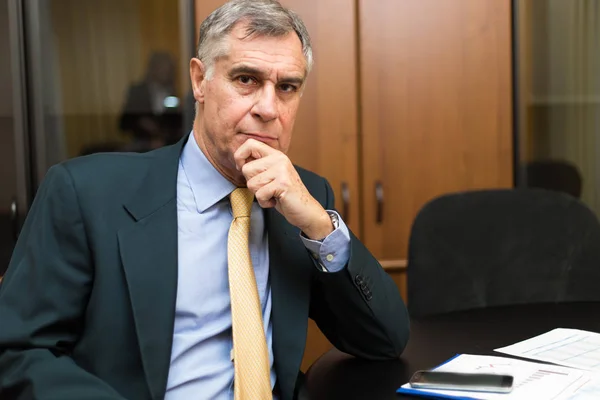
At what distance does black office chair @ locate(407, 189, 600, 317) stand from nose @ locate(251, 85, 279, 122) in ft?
2.40

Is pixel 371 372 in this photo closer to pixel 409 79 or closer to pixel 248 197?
pixel 248 197

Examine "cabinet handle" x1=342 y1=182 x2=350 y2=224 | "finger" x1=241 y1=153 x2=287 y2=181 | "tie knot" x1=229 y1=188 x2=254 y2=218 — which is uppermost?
"finger" x1=241 y1=153 x2=287 y2=181

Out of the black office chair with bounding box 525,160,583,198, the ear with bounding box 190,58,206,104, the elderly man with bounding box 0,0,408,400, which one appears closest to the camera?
the elderly man with bounding box 0,0,408,400

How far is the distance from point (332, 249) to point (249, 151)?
9.6 inches

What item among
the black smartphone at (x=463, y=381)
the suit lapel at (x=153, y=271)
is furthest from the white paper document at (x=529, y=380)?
the suit lapel at (x=153, y=271)

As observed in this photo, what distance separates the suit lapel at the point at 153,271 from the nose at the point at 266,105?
0.22 m

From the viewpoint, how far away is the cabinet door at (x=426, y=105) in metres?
2.59

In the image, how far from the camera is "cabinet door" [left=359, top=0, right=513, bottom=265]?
8.51 ft

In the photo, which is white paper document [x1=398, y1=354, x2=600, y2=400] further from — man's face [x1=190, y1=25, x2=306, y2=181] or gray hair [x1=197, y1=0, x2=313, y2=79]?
gray hair [x1=197, y1=0, x2=313, y2=79]

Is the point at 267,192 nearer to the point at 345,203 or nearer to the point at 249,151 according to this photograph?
the point at 249,151

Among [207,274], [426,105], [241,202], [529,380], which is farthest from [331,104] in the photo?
[529,380]

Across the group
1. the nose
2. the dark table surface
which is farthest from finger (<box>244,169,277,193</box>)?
the dark table surface

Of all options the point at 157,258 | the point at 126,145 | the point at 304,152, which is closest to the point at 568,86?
the point at 304,152

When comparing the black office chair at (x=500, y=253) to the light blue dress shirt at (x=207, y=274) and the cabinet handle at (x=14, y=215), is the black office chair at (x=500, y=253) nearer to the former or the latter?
the light blue dress shirt at (x=207, y=274)
